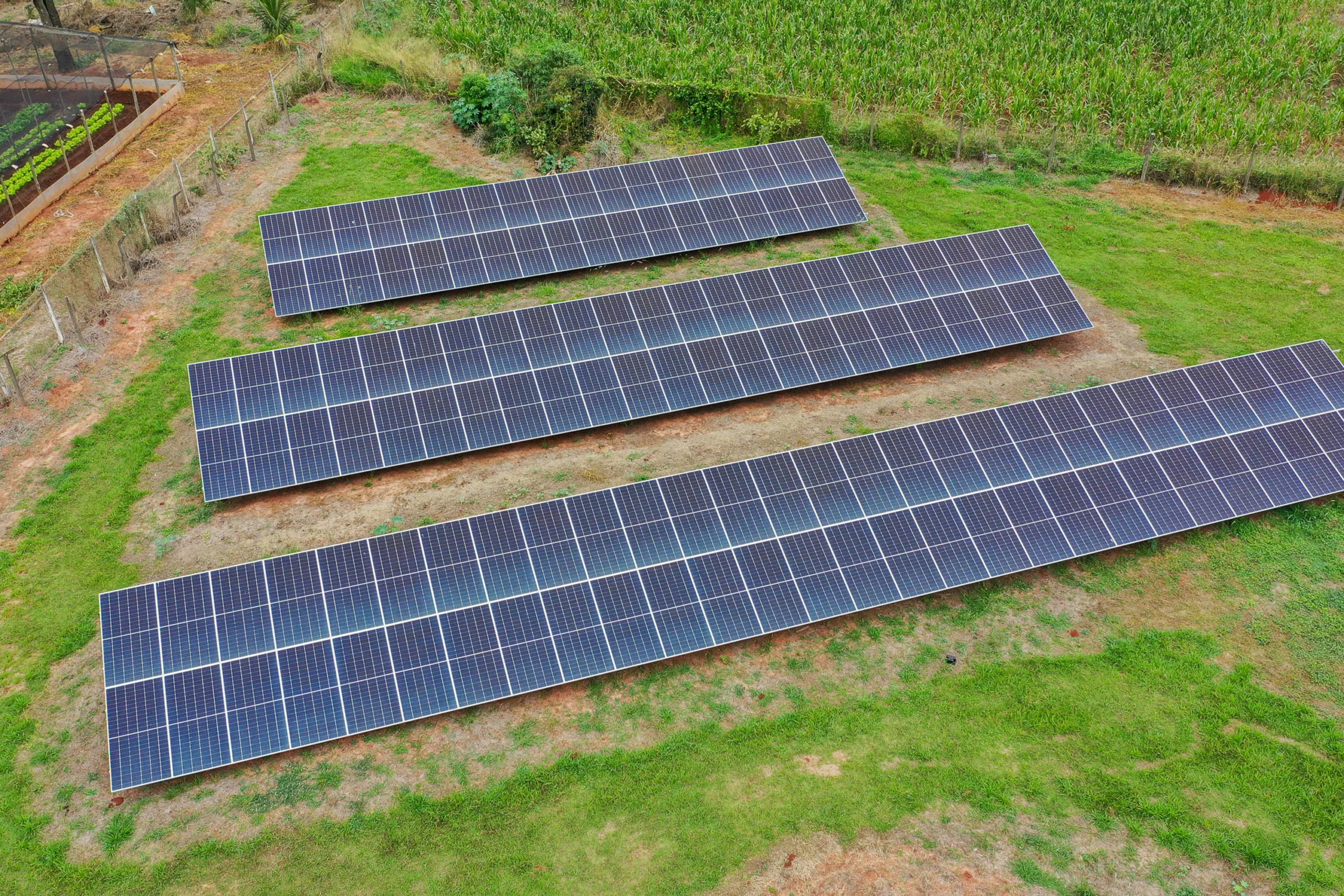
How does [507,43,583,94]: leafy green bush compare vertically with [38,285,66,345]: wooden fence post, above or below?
above

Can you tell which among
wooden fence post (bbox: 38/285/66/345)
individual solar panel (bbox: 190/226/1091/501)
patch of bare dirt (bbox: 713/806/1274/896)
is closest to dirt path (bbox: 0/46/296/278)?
wooden fence post (bbox: 38/285/66/345)

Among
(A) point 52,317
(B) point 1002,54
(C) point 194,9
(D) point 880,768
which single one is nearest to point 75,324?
(A) point 52,317

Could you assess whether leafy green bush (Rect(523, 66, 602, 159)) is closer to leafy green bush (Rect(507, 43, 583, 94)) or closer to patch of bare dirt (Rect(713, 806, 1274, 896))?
leafy green bush (Rect(507, 43, 583, 94))

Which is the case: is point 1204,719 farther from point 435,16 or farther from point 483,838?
point 435,16

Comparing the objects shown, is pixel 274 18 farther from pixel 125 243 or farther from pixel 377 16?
pixel 125 243

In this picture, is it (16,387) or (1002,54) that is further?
(1002,54)

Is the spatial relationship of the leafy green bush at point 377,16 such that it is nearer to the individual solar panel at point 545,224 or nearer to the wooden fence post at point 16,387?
the individual solar panel at point 545,224
